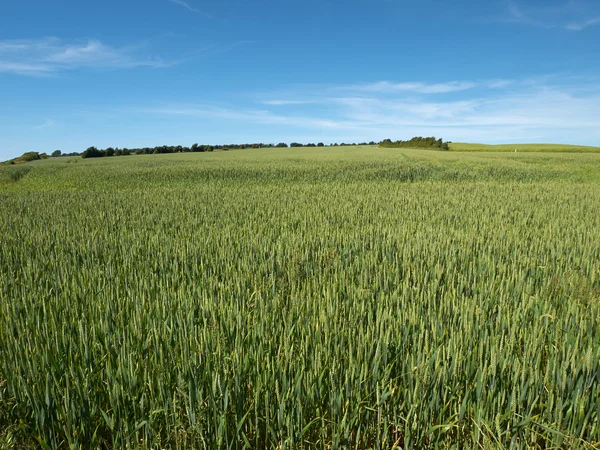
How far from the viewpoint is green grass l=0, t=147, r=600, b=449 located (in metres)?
1.85

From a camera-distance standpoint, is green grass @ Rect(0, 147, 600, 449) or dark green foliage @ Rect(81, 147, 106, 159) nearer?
green grass @ Rect(0, 147, 600, 449)

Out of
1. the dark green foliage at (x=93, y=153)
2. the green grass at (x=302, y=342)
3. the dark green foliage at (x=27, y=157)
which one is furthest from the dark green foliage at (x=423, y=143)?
the green grass at (x=302, y=342)

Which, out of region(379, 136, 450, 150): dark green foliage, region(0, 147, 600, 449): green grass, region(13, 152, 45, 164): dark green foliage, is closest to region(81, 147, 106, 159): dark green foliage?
region(13, 152, 45, 164): dark green foliage

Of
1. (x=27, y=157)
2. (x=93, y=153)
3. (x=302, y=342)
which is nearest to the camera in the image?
(x=302, y=342)

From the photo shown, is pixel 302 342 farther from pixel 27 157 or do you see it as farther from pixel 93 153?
pixel 27 157

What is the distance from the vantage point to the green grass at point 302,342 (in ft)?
6.08

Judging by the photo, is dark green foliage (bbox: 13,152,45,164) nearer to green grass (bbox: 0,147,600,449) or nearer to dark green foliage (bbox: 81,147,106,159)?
dark green foliage (bbox: 81,147,106,159)

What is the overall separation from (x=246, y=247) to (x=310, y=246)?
83 cm

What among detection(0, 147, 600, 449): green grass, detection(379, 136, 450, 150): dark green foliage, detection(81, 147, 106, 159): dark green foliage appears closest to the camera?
detection(0, 147, 600, 449): green grass

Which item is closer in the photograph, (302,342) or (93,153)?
(302,342)

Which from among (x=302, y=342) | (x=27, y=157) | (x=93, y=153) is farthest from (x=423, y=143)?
(x=302, y=342)

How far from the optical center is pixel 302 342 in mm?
2314

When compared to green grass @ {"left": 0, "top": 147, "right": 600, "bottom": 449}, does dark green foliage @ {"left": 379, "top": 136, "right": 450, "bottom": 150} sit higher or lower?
higher

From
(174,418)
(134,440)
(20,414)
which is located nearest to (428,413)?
(174,418)
